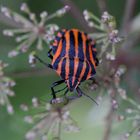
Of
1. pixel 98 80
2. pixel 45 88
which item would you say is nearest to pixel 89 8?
pixel 45 88

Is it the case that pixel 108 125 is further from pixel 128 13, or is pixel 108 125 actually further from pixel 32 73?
pixel 128 13

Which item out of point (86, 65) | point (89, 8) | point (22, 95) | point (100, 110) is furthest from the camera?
point (89, 8)

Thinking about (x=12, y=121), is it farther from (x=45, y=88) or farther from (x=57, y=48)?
(x=57, y=48)

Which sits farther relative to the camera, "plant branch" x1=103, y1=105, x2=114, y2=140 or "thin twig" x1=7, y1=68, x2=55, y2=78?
"thin twig" x1=7, y1=68, x2=55, y2=78

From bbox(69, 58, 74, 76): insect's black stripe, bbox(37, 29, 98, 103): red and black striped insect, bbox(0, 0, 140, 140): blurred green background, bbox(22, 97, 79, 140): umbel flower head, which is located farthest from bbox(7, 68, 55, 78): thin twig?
bbox(69, 58, 74, 76): insect's black stripe

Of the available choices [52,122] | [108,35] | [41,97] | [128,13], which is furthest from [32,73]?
[128,13]

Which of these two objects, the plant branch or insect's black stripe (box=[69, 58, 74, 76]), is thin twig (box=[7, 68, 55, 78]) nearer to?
the plant branch

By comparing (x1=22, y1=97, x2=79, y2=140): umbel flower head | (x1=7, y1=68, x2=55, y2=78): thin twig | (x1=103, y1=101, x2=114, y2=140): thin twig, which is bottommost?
(x1=103, y1=101, x2=114, y2=140): thin twig
